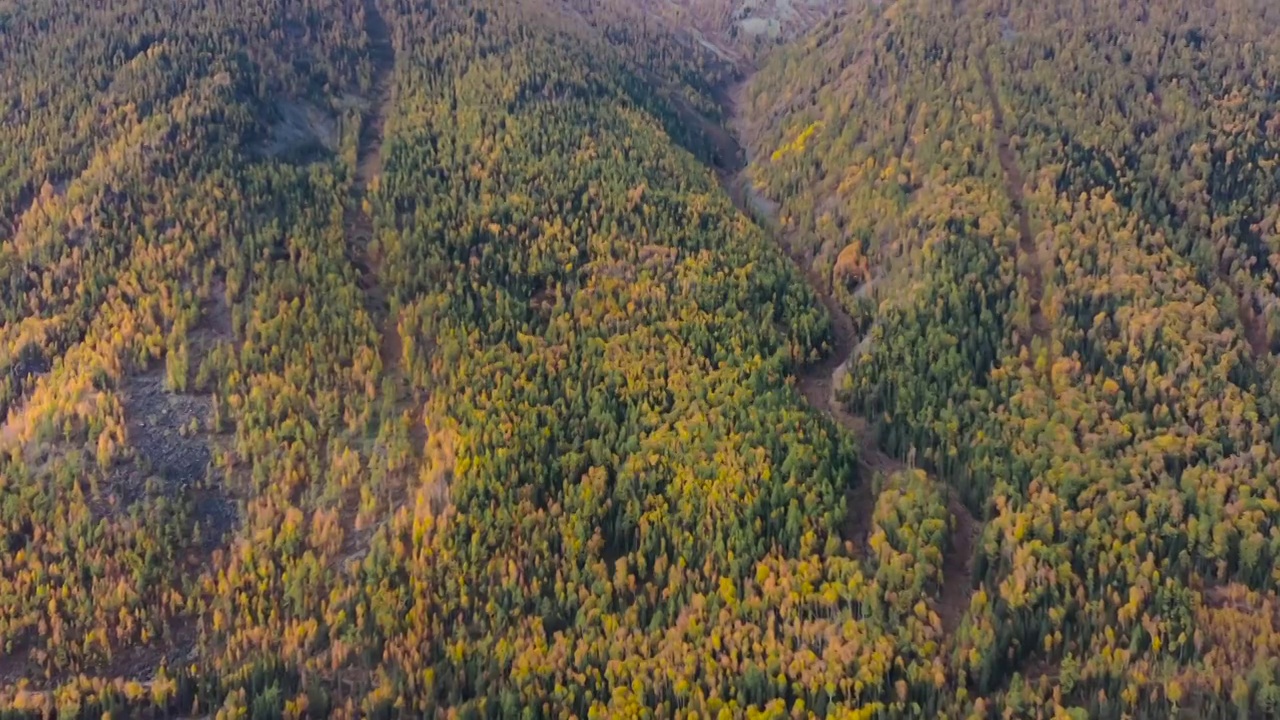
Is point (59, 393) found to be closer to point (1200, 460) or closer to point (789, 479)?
point (789, 479)

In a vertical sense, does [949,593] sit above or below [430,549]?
above

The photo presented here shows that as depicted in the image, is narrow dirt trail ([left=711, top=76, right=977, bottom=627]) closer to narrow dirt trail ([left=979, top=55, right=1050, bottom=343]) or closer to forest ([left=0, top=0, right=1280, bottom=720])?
forest ([left=0, top=0, right=1280, bottom=720])

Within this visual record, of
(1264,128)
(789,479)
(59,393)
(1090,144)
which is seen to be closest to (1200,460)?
(789,479)

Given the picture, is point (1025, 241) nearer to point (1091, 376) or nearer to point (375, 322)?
point (1091, 376)

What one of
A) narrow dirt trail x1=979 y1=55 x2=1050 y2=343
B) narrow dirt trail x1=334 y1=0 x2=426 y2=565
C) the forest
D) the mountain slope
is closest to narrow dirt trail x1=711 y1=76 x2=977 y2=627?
the forest

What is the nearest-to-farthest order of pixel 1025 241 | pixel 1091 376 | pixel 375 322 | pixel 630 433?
pixel 630 433, pixel 1091 376, pixel 375 322, pixel 1025 241

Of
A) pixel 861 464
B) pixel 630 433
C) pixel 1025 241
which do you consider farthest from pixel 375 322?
pixel 1025 241

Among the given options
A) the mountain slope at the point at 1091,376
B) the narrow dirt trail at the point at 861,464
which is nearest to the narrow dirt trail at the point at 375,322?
the narrow dirt trail at the point at 861,464

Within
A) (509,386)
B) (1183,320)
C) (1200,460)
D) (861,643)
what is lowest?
(509,386)

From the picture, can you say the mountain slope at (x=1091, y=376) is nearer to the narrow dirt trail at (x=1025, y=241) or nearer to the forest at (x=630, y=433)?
the narrow dirt trail at (x=1025, y=241)
